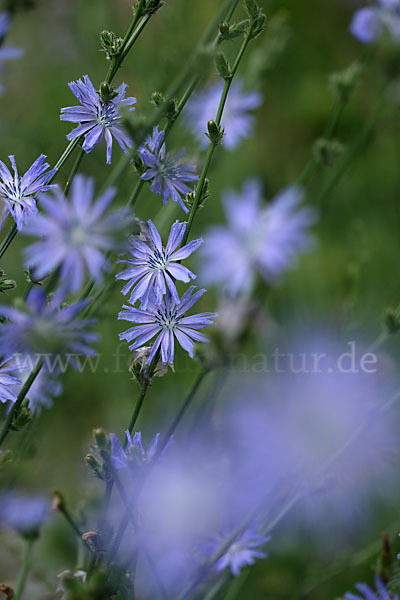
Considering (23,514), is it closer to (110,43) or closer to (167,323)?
(167,323)

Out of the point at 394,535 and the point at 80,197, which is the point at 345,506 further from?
the point at 80,197

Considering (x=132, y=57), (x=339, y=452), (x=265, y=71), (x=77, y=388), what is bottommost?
(x=339, y=452)

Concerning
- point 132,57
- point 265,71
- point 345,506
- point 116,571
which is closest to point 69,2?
point 132,57

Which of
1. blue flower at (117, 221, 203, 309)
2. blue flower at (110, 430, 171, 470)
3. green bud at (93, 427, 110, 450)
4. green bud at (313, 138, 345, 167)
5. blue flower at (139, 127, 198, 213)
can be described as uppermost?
green bud at (313, 138, 345, 167)

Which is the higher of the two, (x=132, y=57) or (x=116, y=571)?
(x=132, y=57)

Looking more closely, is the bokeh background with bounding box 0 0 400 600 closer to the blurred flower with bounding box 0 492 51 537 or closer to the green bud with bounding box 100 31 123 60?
the blurred flower with bounding box 0 492 51 537

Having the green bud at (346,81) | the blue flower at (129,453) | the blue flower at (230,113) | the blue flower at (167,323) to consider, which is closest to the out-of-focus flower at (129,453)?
the blue flower at (129,453)

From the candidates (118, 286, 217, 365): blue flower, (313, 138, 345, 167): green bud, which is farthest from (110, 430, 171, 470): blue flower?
(313, 138, 345, 167): green bud
